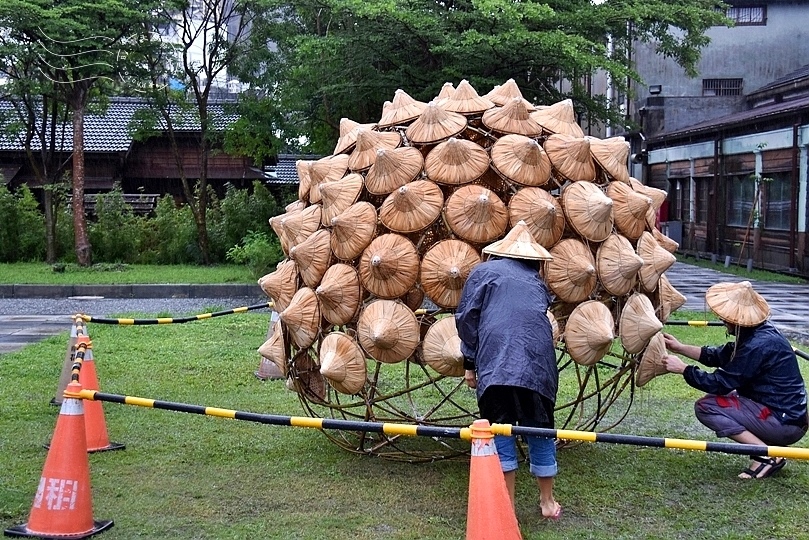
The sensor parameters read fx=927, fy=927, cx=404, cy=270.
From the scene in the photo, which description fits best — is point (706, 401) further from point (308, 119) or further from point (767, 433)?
point (308, 119)

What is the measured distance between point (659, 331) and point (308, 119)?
16.3 m

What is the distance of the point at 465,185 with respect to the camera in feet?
19.3

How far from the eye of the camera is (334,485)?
600cm

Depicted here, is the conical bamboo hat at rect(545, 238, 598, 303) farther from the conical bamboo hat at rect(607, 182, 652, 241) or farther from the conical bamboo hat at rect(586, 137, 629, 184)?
the conical bamboo hat at rect(586, 137, 629, 184)

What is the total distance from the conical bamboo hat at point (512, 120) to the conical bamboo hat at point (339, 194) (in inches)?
37.8

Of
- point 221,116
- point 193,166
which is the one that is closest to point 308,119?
point 221,116

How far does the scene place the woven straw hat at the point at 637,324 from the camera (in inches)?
229

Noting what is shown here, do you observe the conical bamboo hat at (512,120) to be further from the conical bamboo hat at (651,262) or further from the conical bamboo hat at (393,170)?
the conical bamboo hat at (651,262)

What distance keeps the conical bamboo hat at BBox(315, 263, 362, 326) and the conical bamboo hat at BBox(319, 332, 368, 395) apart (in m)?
0.14

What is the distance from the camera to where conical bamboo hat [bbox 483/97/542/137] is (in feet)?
20.0

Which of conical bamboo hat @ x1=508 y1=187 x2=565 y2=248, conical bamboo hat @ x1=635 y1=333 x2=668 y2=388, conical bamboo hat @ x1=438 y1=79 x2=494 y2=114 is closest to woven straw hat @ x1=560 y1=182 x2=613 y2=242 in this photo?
conical bamboo hat @ x1=508 y1=187 x2=565 y2=248

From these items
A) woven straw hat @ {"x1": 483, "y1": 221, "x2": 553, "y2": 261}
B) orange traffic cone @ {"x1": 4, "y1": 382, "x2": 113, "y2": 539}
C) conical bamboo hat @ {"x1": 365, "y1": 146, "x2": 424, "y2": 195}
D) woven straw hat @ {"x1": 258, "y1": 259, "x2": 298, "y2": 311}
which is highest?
conical bamboo hat @ {"x1": 365, "y1": 146, "x2": 424, "y2": 195}

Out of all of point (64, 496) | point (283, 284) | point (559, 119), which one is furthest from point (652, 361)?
point (64, 496)

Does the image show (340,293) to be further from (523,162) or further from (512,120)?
(512,120)
